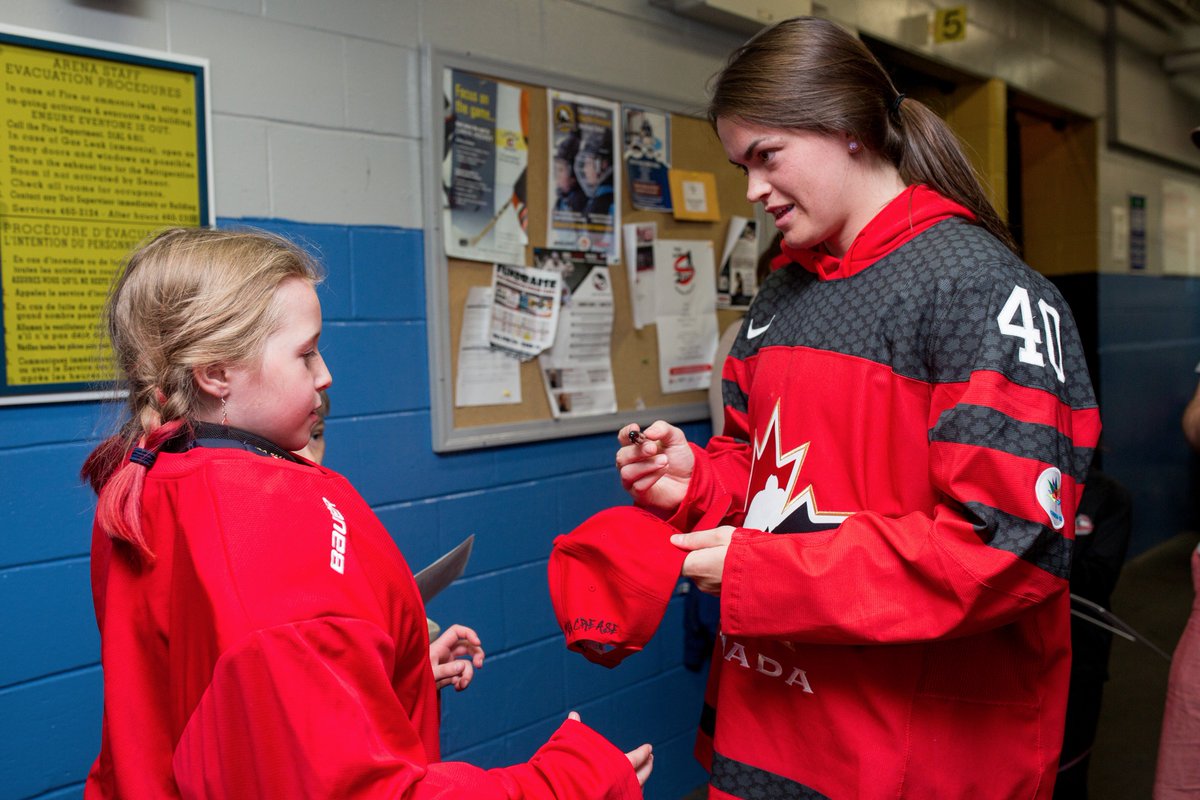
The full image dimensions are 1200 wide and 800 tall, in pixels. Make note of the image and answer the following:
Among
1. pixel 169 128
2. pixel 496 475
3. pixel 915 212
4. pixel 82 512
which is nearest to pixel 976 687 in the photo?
pixel 915 212

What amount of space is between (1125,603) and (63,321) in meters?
4.93

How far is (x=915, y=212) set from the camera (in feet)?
3.79

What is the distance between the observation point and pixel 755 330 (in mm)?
1397

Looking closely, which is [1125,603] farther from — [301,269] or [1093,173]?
[301,269]

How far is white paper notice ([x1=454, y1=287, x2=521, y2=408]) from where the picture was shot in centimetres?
209

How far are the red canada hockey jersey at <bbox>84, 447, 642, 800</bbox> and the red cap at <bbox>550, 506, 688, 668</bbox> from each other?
25 centimetres

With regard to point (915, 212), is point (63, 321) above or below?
below

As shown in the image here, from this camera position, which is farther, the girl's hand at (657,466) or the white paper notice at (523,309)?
the white paper notice at (523,309)

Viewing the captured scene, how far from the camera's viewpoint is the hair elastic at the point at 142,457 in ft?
2.72

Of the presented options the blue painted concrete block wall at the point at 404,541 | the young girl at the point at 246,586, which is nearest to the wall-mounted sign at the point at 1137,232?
the blue painted concrete block wall at the point at 404,541

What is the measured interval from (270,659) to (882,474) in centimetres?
73

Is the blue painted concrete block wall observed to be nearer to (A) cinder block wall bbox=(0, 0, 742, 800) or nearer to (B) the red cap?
(A) cinder block wall bbox=(0, 0, 742, 800)

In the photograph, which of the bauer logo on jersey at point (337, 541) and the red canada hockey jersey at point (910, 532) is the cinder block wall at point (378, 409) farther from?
the red canada hockey jersey at point (910, 532)

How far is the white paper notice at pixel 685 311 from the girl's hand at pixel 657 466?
124cm
